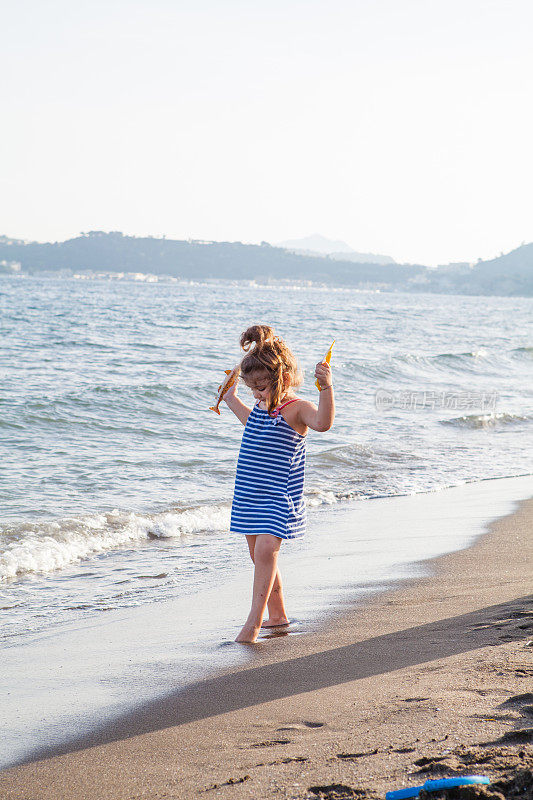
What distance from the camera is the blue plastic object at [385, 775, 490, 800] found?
1844 mm

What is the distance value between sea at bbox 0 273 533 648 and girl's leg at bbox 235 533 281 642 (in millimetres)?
1210

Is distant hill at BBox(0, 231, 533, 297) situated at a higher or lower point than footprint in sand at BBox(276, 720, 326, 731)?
higher

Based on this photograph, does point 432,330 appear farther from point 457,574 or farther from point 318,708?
point 318,708

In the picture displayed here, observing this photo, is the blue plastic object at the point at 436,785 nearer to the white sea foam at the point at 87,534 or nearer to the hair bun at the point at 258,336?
the hair bun at the point at 258,336

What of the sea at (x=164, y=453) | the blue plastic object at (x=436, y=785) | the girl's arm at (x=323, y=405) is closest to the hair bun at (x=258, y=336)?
the girl's arm at (x=323, y=405)

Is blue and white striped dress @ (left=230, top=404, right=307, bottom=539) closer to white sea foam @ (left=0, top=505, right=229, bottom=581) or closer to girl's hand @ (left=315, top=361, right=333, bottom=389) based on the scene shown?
girl's hand @ (left=315, top=361, right=333, bottom=389)

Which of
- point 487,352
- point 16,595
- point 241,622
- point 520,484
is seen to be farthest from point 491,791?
point 487,352

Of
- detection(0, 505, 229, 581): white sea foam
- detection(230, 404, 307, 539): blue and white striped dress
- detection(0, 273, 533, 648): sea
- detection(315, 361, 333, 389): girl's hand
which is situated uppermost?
detection(315, 361, 333, 389): girl's hand

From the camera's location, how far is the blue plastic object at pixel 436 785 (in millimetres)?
1844

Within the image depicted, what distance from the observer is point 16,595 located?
5.06 metres

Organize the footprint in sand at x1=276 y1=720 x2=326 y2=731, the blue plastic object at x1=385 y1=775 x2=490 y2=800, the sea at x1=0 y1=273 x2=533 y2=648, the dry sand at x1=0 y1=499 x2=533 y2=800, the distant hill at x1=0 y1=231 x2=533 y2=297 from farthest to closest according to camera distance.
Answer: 1. the distant hill at x1=0 y1=231 x2=533 y2=297
2. the sea at x1=0 y1=273 x2=533 y2=648
3. the footprint in sand at x1=276 y1=720 x2=326 y2=731
4. the dry sand at x1=0 y1=499 x2=533 y2=800
5. the blue plastic object at x1=385 y1=775 x2=490 y2=800

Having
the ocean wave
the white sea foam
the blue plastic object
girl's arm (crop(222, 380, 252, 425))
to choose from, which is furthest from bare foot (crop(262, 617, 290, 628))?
the ocean wave

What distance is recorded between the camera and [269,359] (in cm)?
350

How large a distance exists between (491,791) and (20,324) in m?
30.7
